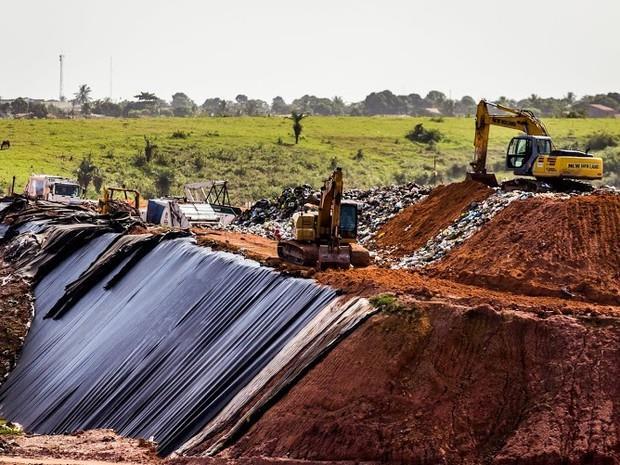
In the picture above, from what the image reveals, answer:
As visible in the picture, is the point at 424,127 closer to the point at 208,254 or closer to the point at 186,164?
the point at 186,164

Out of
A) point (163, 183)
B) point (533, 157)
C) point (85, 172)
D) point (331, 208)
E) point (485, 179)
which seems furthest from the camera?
point (163, 183)

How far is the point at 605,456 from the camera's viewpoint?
1858 cm

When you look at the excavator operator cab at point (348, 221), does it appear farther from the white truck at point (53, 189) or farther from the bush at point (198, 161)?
the bush at point (198, 161)

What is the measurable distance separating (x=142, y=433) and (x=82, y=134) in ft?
240

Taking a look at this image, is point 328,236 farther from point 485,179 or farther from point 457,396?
point 485,179

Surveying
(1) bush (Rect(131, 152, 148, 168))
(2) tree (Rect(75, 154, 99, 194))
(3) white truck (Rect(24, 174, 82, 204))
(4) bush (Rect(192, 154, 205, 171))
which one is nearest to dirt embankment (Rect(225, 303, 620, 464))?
(3) white truck (Rect(24, 174, 82, 204))

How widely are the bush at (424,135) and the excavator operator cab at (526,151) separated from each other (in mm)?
59727

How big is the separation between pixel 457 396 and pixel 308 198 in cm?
2112

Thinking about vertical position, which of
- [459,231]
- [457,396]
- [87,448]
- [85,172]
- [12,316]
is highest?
[459,231]

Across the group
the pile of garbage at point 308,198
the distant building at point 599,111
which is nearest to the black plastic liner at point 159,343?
the pile of garbage at point 308,198

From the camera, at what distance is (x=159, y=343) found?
29.2 metres

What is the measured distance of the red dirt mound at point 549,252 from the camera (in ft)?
90.0

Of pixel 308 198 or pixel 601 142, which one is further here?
pixel 601 142

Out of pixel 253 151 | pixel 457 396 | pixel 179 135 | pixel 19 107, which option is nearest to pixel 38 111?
pixel 19 107
